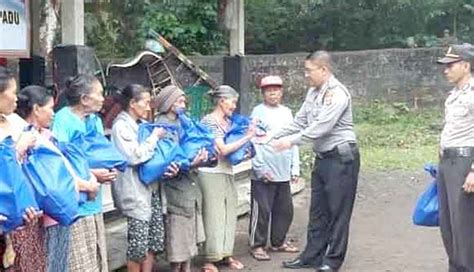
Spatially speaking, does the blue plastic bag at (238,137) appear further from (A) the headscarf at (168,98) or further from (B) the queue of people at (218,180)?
(A) the headscarf at (168,98)

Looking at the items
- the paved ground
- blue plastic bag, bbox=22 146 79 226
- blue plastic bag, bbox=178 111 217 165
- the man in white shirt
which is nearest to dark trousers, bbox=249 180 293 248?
the man in white shirt

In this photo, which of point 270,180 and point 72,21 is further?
point 270,180

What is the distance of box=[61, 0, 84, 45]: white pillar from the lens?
287 inches

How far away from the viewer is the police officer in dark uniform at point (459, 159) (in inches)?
265

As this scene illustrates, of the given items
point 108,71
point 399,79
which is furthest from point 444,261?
point 399,79

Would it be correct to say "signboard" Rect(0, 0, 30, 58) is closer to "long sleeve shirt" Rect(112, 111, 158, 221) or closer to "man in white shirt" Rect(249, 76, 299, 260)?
"long sleeve shirt" Rect(112, 111, 158, 221)

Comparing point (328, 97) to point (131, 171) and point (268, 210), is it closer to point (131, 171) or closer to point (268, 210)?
point (268, 210)

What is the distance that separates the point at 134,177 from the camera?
6668mm

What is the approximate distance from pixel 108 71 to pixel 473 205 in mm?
4460

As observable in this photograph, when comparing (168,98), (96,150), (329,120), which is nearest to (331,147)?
(329,120)

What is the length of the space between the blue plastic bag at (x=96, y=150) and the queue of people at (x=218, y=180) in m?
0.05

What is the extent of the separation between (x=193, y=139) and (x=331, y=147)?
1.21 metres

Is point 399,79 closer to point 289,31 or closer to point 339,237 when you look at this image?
point 289,31

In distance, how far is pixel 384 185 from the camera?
1253 centimetres
